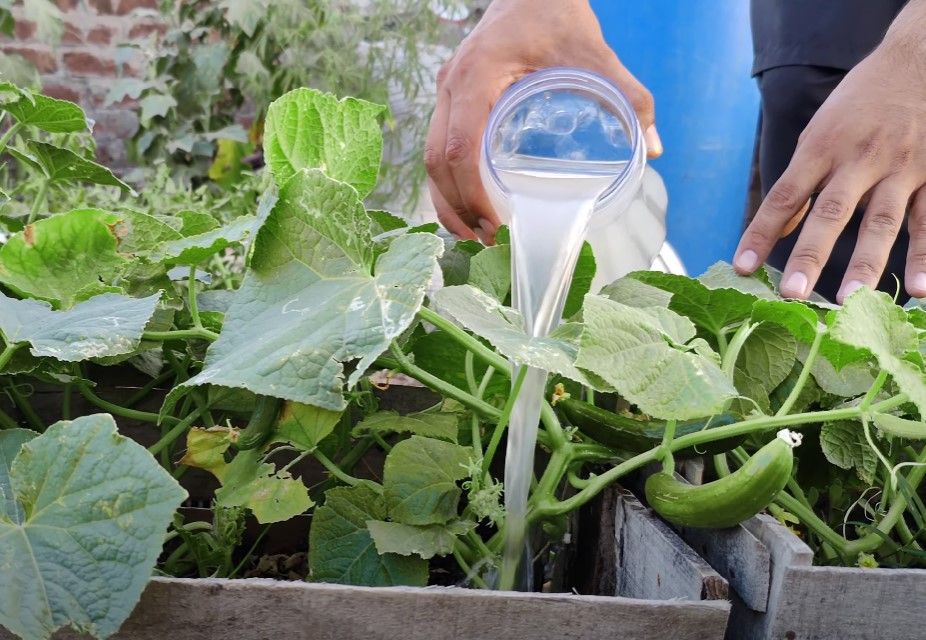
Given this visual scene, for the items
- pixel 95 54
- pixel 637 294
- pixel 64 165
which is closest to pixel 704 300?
pixel 637 294

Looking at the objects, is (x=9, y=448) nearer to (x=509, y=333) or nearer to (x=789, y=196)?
(x=509, y=333)

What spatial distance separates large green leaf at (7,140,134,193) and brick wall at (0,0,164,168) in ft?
6.88

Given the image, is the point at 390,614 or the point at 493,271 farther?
the point at 493,271

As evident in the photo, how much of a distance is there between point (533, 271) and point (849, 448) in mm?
207

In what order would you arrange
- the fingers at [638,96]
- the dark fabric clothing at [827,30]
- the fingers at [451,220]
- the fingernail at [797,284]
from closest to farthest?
1. the fingernail at [797,284]
2. the fingers at [638,96]
3. the fingers at [451,220]
4. the dark fabric clothing at [827,30]

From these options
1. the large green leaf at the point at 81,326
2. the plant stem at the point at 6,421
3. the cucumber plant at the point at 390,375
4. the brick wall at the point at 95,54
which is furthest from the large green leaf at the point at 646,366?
the brick wall at the point at 95,54

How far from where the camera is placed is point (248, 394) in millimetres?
464

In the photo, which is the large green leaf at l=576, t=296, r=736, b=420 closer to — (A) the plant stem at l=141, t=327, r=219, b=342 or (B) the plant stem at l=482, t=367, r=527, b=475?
(B) the plant stem at l=482, t=367, r=527, b=475

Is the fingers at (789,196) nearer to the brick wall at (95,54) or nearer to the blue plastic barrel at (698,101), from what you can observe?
the blue plastic barrel at (698,101)

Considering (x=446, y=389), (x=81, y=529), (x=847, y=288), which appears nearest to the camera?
(x=81, y=529)

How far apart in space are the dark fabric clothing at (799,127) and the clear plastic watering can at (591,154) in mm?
572

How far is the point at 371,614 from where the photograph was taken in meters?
0.35

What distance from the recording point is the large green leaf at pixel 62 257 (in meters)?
0.45

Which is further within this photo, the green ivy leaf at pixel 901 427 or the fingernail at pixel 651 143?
the fingernail at pixel 651 143
